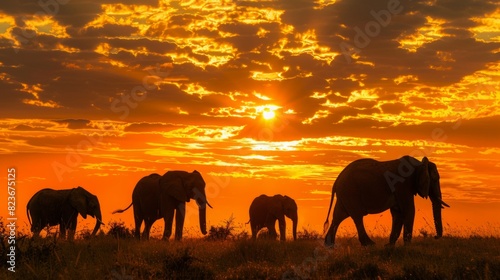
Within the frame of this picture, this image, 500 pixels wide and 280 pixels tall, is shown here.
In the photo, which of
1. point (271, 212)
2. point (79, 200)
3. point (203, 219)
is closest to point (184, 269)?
point (203, 219)

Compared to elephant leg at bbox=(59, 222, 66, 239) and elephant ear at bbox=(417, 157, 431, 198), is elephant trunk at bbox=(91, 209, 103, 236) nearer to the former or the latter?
elephant leg at bbox=(59, 222, 66, 239)

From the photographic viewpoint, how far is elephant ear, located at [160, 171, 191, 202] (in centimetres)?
2677

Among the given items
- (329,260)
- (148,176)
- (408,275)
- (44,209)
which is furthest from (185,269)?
(44,209)

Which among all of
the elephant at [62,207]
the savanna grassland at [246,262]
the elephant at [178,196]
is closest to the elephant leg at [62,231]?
the elephant at [62,207]

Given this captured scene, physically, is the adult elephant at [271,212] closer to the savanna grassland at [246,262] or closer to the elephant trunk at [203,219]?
the elephant trunk at [203,219]

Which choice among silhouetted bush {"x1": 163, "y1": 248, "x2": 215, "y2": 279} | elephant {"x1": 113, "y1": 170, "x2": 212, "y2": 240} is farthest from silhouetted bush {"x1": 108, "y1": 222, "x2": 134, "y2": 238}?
silhouetted bush {"x1": 163, "y1": 248, "x2": 215, "y2": 279}

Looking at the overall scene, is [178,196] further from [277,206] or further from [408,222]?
[277,206]

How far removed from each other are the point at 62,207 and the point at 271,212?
10579mm

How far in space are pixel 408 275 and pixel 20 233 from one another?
10944 mm

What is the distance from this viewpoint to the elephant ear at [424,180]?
2203cm

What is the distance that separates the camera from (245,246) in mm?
18531

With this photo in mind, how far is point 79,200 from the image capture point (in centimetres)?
3092

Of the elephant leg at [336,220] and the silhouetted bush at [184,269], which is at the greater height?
the elephant leg at [336,220]

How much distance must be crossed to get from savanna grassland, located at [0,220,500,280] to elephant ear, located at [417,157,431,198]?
197cm
